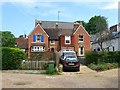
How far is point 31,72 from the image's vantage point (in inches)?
885

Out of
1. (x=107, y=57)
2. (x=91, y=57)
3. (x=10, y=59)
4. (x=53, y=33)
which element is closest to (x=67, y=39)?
(x=53, y=33)

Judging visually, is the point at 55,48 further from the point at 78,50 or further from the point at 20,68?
the point at 20,68

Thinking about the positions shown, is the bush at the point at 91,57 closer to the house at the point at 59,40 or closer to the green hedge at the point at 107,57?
the green hedge at the point at 107,57

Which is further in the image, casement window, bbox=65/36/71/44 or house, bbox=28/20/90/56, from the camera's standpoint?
casement window, bbox=65/36/71/44

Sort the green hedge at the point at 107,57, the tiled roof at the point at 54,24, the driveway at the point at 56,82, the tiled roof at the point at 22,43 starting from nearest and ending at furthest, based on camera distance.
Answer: the driveway at the point at 56,82 < the green hedge at the point at 107,57 < the tiled roof at the point at 22,43 < the tiled roof at the point at 54,24

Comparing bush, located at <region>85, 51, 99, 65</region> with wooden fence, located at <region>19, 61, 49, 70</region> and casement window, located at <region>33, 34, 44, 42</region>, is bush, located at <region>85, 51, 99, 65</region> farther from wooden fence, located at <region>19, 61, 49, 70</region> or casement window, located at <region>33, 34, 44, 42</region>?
casement window, located at <region>33, 34, 44, 42</region>

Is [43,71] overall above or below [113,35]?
below

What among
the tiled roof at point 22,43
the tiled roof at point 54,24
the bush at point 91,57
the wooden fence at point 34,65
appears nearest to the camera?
the wooden fence at point 34,65

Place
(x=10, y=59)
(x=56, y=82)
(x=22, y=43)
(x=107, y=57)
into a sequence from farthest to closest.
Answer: (x=22, y=43)
(x=107, y=57)
(x=10, y=59)
(x=56, y=82)

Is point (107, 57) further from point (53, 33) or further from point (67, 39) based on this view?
point (53, 33)

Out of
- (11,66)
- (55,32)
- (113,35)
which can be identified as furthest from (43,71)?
(55,32)

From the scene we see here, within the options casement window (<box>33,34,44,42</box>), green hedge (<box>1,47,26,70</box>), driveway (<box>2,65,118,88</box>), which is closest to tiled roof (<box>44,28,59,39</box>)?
casement window (<box>33,34,44,42</box>)

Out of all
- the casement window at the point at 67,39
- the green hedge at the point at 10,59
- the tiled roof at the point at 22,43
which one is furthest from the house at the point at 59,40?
the green hedge at the point at 10,59

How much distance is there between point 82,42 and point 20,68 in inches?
1227
